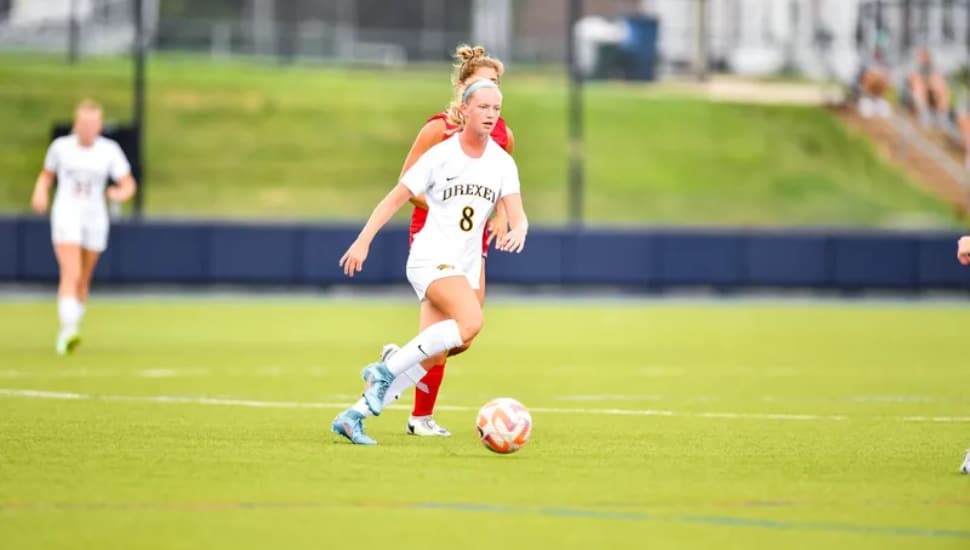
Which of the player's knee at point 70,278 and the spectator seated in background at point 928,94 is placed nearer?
the player's knee at point 70,278

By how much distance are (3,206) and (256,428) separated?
31.3 meters

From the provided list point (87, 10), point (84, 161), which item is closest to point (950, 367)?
point (84, 161)

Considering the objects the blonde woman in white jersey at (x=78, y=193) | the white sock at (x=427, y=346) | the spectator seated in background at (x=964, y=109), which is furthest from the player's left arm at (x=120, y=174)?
the spectator seated in background at (x=964, y=109)

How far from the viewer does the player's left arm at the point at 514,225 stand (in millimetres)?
10820

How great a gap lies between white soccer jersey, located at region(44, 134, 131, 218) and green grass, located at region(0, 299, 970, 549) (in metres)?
1.47

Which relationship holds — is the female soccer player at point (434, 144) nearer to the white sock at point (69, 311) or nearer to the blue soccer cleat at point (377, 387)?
the blue soccer cleat at point (377, 387)

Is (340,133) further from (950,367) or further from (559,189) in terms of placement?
(950,367)

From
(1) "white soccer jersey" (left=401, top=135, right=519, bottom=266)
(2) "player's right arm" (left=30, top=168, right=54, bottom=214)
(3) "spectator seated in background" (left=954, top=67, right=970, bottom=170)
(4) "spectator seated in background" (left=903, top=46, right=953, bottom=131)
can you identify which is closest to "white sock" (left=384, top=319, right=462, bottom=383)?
(1) "white soccer jersey" (left=401, top=135, right=519, bottom=266)

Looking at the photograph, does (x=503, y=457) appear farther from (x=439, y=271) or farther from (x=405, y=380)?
(x=439, y=271)

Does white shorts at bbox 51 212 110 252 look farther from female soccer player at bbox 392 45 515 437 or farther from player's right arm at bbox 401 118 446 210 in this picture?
player's right arm at bbox 401 118 446 210

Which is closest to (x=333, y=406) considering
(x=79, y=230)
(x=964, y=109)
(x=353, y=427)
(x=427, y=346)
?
(x=353, y=427)

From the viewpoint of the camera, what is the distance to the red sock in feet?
37.7

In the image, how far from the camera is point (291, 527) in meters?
7.74

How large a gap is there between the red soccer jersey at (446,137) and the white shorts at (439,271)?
0.21 meters
